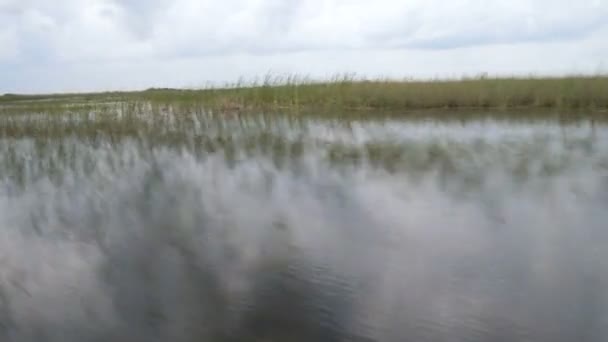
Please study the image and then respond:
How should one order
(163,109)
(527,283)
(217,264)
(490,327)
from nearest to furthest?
(490,327)
(527,283)
(217,264)
(163,109)

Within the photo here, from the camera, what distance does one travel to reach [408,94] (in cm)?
1700

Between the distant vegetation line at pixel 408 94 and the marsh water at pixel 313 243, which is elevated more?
the distant vegetation line at pixel 408 94

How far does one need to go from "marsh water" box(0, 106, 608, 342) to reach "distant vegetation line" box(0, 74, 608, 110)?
6251 mm

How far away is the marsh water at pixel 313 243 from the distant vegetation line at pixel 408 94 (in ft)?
20.5

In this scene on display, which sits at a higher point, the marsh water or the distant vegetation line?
the distant vegetation line

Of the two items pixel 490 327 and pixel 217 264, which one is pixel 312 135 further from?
pixel 490 327

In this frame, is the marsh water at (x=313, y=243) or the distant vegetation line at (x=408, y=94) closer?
the marsh water at (x=313, y=243)

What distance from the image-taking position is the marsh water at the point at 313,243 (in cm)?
312

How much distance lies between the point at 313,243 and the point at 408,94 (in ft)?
43.2

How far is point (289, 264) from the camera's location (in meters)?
3.94

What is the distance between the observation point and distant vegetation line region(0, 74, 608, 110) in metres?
14.9

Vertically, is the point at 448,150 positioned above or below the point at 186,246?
above

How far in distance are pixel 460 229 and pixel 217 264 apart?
71.3 inches

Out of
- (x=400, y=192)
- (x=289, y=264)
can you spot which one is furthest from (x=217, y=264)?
(x=400, y=192)
